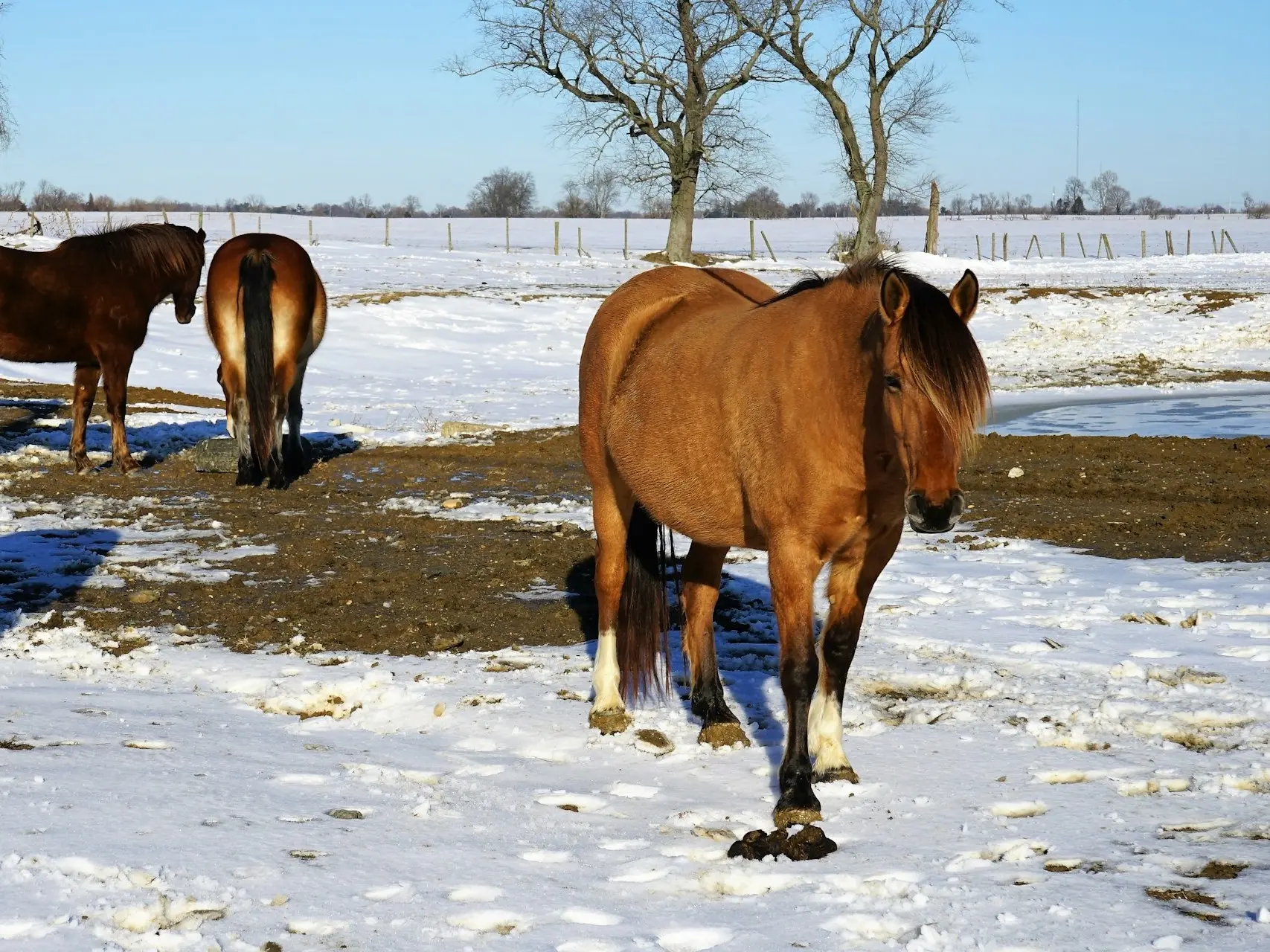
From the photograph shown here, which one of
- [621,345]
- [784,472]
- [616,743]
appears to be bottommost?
[616,743]

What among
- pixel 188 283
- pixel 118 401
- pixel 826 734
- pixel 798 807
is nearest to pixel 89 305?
pixel 118 401

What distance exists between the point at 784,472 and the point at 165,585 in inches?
174

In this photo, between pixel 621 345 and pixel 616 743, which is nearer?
pixel 616 743

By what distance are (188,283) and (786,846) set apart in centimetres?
974

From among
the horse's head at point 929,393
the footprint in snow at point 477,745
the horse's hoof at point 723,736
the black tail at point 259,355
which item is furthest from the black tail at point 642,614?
the black tail at point 259,355

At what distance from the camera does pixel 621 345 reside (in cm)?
524

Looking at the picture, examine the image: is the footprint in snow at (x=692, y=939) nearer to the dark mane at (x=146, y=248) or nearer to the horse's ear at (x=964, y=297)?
the horse's ear at (x=964, y=297)

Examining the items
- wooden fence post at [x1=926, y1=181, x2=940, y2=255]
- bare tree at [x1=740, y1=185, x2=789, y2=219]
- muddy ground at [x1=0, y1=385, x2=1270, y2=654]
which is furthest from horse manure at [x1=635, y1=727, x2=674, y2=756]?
bare tree at [x1=740, y1=185, x2=789, y2=219]

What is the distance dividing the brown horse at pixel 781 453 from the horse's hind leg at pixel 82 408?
23.3 feet

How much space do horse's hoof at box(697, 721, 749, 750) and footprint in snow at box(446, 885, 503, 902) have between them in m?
1.52

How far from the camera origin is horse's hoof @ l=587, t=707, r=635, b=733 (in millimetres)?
4895

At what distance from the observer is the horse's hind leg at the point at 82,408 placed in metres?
10.9

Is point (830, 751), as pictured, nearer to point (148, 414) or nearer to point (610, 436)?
point (610, 436)

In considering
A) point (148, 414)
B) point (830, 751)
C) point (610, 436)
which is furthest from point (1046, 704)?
point (148, 414)
